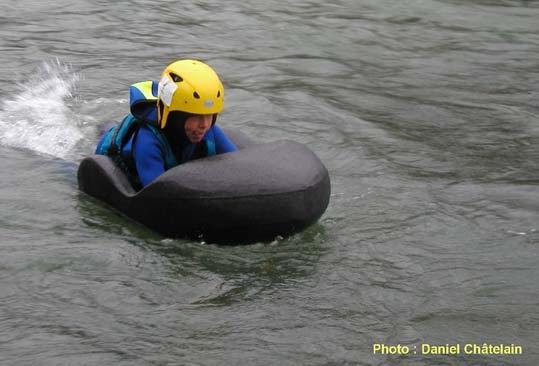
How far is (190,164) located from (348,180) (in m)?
1.91

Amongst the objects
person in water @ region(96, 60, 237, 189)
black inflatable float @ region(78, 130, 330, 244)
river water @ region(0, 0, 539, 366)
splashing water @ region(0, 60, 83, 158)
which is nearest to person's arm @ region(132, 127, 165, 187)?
person in water @ region(96, 60, 237, 189)

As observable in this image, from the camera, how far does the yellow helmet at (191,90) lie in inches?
244

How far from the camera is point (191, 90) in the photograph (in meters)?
6.21

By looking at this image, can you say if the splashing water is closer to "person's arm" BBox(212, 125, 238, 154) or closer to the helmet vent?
"person's arm" BBox(212, 125, 238, 154)

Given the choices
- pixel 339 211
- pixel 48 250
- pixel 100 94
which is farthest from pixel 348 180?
pixel 100 94

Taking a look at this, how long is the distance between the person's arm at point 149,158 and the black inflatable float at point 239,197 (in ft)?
0.50

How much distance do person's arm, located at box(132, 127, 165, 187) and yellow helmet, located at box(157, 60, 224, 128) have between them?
20 centimetres

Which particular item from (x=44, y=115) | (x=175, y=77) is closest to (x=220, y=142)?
(x=175, y=77)

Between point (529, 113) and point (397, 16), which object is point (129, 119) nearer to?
point (529, 113)

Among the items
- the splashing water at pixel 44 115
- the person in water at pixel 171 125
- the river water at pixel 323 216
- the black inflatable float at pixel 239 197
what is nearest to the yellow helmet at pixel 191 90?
the person in water at pixel 171 125

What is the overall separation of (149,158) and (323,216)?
1.28 m

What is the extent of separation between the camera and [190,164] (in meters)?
6.20

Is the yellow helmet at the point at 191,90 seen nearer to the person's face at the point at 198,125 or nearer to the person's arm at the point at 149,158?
the person's face at the point at 198,125

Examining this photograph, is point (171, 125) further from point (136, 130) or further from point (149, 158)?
point (136, 130)
